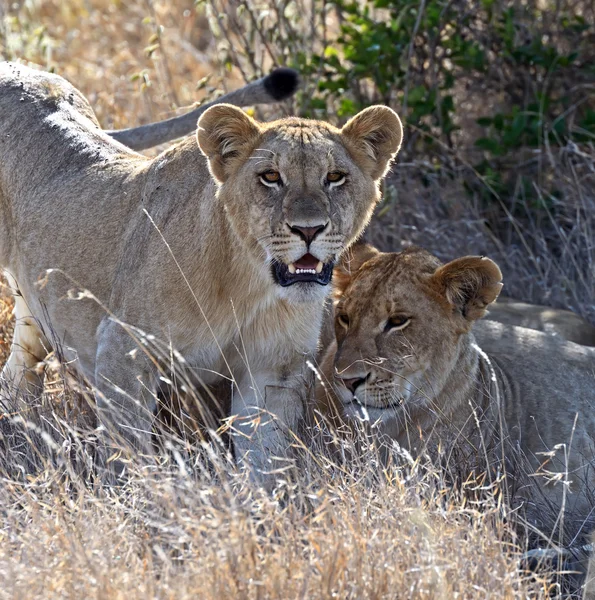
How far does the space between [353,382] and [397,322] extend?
0.93ft

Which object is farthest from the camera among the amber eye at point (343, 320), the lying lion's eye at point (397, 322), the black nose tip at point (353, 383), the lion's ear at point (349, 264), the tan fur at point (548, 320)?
the tan fur at point (548, 320)

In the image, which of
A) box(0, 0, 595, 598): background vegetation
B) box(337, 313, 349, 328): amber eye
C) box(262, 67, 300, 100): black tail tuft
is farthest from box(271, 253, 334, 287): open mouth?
box(262, 67, 300, 100): black tail tuft

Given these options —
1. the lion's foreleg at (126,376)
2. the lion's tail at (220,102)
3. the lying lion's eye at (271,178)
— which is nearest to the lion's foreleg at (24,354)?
the lion's foreleg at (126,376)

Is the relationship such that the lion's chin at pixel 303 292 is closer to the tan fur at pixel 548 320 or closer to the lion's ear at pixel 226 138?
the lion's ear at pixel 226 138

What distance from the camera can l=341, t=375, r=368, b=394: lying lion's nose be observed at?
3.71m

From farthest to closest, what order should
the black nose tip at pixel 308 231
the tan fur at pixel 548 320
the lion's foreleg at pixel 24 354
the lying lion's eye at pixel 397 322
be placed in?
1. the tan fur at pixel 548 320
2. the lion's foreleg at pixel 24 354
3. the lying lion's eye at pixel 397 322
4. the black nose tip at pixel 308 231

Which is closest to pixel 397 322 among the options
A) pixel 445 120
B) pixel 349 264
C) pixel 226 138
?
pixel 349 264

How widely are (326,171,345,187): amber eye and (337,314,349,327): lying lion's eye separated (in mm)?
540

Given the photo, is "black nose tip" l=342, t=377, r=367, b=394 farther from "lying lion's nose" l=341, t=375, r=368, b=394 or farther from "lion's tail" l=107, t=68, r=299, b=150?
"lion's tail" l=107, t=68, r=299, b=150

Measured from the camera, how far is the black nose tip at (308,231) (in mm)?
3447

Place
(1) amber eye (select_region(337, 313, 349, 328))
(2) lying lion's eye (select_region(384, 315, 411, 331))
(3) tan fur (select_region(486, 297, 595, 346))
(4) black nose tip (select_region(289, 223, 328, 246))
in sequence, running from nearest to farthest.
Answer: (4) black nose tip (select_region(289, 223, 328, 246)) < (2) lying lion's eye (select_region(384, 315, 411, 331)) < (1) amber eye (select_region(337, 313, 349, 328)) < (3) tan fur (select_region(486, 297, 595, 346))

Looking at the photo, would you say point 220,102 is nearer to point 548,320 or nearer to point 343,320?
point 343,320

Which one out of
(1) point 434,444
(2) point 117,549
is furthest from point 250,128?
(2) point 117,549

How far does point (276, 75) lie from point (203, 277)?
3.83 ft
